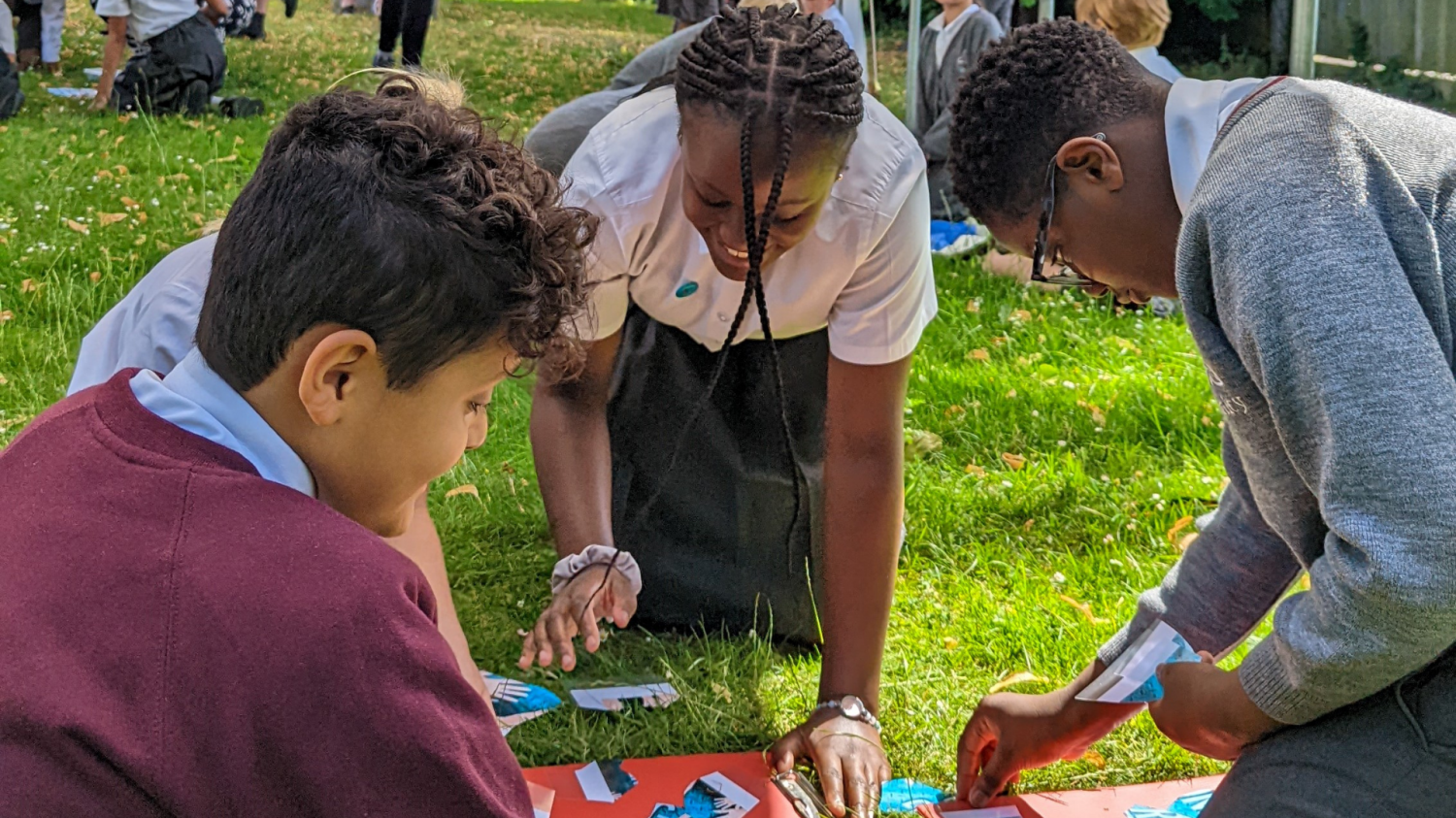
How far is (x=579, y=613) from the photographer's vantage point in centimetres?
232

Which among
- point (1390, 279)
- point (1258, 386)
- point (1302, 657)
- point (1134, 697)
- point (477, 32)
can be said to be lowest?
point (477, 32)

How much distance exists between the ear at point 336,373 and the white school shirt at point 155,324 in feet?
1.30

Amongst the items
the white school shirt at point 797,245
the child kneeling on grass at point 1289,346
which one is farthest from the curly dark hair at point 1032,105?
the white school shirt at point 797,245

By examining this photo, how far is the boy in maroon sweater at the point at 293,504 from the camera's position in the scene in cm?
109

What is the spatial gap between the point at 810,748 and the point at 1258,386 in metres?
1.15

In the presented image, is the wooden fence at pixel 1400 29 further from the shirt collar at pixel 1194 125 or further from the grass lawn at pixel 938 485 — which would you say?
the shirt collar at pixel 1194 125

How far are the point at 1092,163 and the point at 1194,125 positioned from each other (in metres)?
0.13

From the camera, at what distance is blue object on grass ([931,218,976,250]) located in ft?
19.5

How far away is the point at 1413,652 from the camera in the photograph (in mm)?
1511

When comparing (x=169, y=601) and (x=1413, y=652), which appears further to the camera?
(x=1413, y=652)

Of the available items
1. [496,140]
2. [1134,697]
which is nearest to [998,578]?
[1134,697]

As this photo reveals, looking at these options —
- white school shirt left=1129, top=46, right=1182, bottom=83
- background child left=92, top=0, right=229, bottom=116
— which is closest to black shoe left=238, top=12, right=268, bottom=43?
background child left=92, top=0, right=229, bottom=116

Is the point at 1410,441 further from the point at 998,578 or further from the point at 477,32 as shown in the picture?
the point at 477,32

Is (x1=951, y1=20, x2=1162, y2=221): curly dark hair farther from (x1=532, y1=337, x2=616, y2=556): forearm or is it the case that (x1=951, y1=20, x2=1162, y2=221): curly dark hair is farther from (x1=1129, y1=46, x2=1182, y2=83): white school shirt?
(x1=1129, y1=46, x2=1182, y2=83): white school shirt
